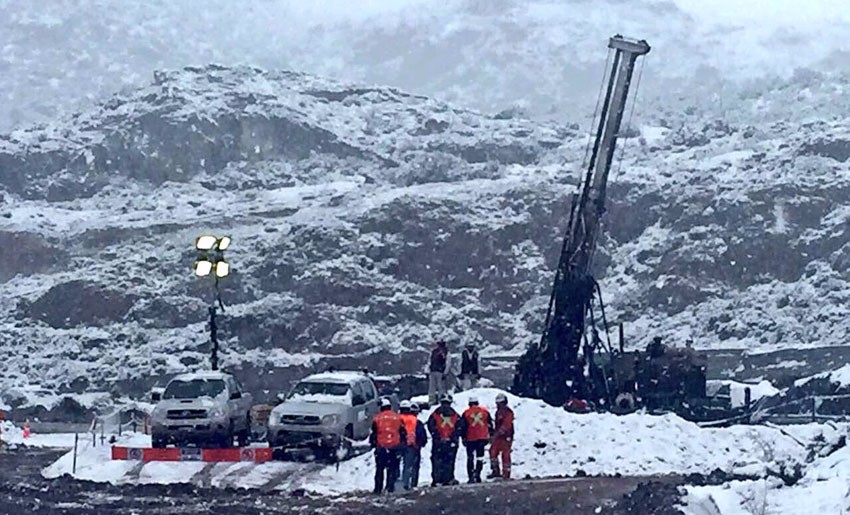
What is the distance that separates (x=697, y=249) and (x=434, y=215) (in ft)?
38.0

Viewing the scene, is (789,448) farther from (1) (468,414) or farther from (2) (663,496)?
(2) (663,496)

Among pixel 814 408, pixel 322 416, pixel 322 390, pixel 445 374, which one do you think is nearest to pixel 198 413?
pixel 322 390

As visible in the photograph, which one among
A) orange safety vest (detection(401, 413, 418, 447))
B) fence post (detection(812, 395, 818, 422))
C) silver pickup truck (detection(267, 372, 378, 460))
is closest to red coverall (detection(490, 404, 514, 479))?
orange safety vest (detection(401, 413, 418, 447))

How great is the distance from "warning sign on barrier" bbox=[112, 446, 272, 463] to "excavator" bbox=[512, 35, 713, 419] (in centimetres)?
849

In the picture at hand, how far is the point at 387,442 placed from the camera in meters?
21.1

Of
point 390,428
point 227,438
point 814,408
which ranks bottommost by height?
point 227,438

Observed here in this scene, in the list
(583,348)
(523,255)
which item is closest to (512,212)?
(523,255)

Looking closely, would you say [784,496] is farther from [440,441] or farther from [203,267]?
[203,267]

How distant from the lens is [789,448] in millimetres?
25547

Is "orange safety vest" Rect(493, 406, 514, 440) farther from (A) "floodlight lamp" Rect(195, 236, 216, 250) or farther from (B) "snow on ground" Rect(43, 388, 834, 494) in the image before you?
(A) "floodlight lamp" Rect(195, 236, 216, 250)

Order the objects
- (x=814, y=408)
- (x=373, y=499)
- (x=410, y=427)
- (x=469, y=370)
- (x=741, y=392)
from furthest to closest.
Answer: (x=741, y=392) < (x=469, y=370) < (x=814, y=408) < (x=410, y=427) < (x=373, y=499)

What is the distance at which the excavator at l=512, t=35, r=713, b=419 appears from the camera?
31891 mm

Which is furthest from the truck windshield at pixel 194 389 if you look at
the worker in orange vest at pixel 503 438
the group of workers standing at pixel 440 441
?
the worker in orange vest at pixel 503 438

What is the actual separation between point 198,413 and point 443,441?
23.2 feet
